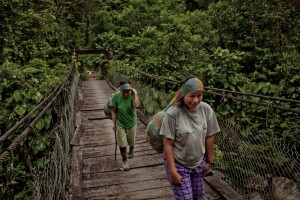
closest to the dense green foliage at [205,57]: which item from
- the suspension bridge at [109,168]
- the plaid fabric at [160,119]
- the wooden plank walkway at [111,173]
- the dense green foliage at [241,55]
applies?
the dense green foliage at [241,55]

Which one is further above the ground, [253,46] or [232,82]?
[253,46]

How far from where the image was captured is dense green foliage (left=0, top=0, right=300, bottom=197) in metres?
7.54

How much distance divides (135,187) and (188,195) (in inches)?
69.6

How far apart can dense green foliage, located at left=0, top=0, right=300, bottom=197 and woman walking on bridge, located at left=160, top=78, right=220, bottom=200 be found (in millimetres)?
2895

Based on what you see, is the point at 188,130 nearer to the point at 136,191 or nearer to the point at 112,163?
the point at 136,191

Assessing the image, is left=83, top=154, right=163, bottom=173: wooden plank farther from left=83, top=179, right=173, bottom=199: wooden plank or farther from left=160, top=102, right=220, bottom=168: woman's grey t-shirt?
left=160, top=102, right=220, bottom=168: woman's grey t-shirt

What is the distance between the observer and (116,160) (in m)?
4.98

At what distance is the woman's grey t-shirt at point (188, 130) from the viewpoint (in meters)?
2.27

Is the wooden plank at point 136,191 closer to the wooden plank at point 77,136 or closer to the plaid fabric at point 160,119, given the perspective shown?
the plaid fabric at point 160,119

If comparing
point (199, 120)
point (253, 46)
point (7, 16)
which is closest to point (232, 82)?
point (253, 46)

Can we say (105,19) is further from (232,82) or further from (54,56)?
(232,82)

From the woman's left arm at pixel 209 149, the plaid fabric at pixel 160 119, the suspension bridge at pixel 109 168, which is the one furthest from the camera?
the suspension bridge at pixel 109 168

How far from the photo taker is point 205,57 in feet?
38.6

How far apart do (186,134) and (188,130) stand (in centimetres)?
3
